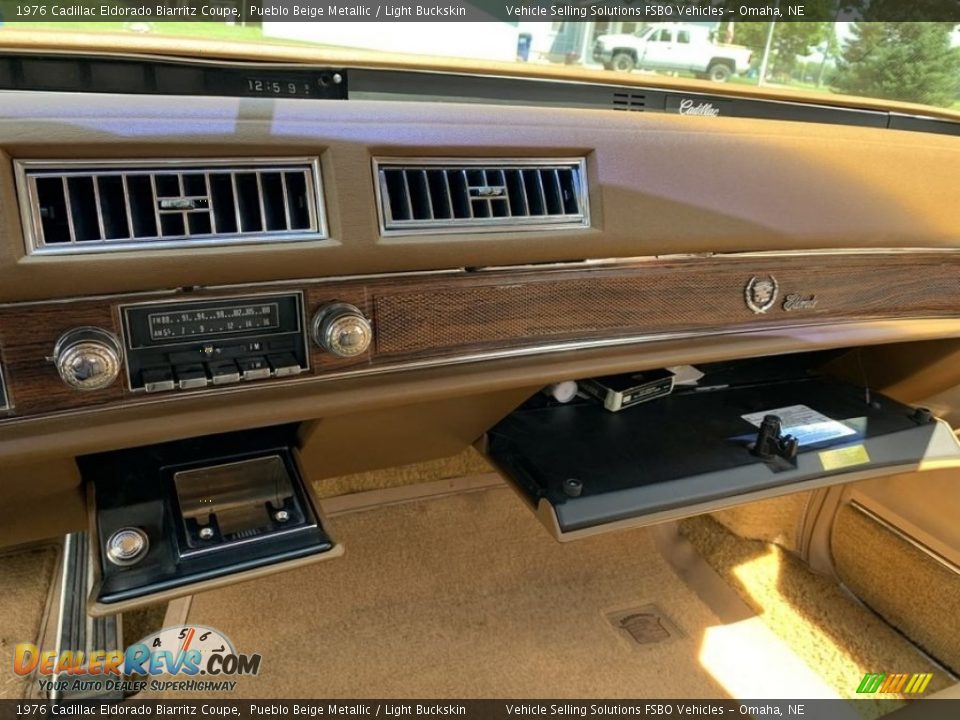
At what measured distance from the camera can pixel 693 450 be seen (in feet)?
4.26

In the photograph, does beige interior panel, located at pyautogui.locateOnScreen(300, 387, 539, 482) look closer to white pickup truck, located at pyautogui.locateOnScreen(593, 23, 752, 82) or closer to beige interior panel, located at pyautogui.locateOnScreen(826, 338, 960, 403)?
white pickup truck, located at pyautogui.locateOnScreen(593, 23, 752, 82)

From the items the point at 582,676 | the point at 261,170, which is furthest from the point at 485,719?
the point at 261,170

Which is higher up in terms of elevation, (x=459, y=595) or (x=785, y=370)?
(x=785, y=370)

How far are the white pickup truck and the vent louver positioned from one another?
1.02ft

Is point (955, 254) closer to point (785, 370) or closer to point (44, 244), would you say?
point (785, 370)

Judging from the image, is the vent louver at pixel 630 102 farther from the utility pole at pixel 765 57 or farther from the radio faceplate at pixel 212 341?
the radio faceplate at pixel 212 341

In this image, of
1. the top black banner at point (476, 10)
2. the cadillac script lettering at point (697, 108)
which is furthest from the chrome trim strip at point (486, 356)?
the top black banner at point (476, 10)

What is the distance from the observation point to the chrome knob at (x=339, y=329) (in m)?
0.86

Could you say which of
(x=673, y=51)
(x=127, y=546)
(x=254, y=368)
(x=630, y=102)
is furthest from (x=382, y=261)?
(x=673, y=51)

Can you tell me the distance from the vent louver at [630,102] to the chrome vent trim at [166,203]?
25.4 inches

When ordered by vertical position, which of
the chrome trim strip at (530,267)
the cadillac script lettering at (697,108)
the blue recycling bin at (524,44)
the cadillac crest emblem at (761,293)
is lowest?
the cadillac crest emblem at (761,293)

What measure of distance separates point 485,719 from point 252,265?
42.9 inches

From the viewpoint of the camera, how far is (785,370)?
5.38ft

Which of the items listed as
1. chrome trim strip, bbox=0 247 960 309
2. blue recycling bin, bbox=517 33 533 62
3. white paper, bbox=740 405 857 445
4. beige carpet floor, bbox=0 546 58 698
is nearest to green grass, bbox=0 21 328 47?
chrome trim strip, bbox=0 247 960 309
